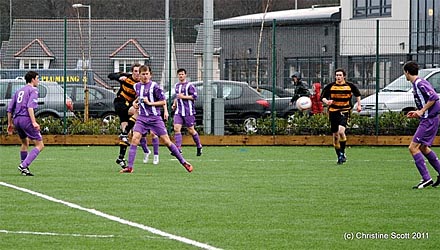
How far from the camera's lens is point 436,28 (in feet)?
144

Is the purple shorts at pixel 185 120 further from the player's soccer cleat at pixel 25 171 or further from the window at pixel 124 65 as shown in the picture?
the player's soccer cleat at pixel 25 171

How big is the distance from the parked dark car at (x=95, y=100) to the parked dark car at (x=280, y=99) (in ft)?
13.3

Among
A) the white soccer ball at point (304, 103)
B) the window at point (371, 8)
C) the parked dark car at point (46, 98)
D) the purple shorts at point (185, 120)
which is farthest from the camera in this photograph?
the window at point (371, 8)

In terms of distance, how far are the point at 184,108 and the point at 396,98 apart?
779 centimetres

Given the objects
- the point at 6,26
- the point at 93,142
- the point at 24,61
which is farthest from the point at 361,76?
the point at 24,61

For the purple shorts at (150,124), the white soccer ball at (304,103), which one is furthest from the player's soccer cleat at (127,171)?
the white soccer ball at (304,103)

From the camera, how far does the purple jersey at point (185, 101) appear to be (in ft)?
71.1

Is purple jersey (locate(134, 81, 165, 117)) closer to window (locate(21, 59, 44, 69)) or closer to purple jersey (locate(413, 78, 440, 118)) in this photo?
purple jersey (locate(413, 78, 440, 118))

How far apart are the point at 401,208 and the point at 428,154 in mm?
2692

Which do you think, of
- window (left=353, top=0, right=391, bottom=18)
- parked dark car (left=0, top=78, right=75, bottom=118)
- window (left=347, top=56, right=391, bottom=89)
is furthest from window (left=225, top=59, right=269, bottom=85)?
window (left=353, top=0, right=391, bottom=18)

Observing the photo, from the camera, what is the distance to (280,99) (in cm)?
2684

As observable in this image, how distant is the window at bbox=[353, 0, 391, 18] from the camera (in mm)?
50625

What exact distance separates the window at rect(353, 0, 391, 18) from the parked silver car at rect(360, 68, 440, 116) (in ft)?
77.0

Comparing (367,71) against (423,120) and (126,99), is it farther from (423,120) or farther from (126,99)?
(423,120)
